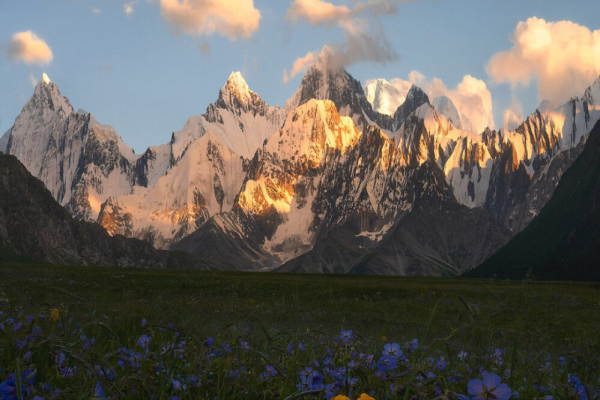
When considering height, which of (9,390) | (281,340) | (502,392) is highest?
(502,392)

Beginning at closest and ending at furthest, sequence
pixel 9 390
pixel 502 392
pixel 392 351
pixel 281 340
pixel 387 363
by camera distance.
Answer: pixel 502 392 → pixel 9 390 → pixel 387 363 → pixel 392 351 → pixel 281 340

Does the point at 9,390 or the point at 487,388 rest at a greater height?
the point at 487,388

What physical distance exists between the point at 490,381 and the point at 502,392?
0.07 m

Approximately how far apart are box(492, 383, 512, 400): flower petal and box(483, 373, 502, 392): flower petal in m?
0.02

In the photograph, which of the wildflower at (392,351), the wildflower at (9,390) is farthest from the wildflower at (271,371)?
the wildflower at (9,390)

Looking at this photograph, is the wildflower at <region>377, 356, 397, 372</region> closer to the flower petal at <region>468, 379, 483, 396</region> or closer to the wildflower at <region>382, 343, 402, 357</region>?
the wildflower at <region>382, 343, 402, 357</region>

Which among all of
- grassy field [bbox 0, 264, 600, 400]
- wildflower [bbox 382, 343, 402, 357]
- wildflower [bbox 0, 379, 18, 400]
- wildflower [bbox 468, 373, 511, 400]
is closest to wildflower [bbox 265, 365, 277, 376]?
grassy field [bbox 0, 264, 600, 400]

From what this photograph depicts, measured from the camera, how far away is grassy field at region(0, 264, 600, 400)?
3.66 metres

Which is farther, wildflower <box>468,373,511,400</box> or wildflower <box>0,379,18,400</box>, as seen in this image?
wildflower <box>0,379,18,400</box>

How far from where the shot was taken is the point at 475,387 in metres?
2.43

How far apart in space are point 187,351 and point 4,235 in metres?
198

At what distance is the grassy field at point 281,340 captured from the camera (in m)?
3.66

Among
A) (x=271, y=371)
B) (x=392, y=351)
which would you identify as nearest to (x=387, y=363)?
(x=392, y=351)

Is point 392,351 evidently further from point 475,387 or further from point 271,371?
point 475,387
